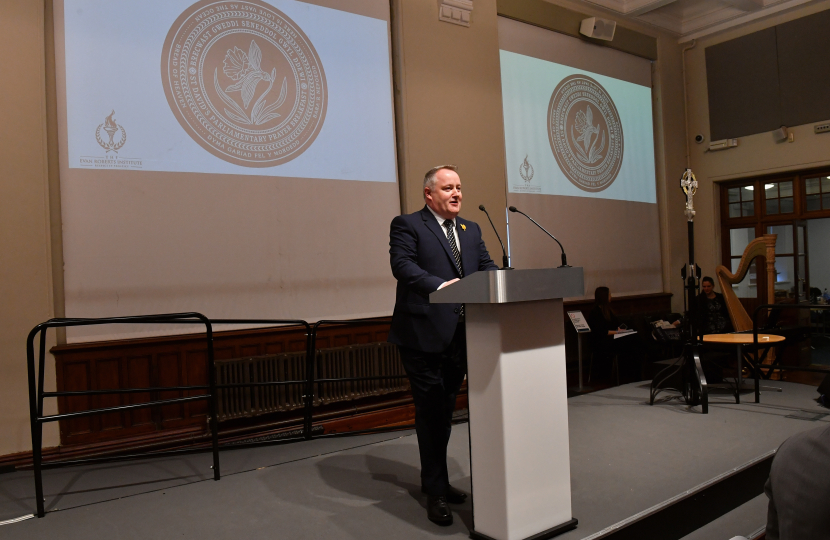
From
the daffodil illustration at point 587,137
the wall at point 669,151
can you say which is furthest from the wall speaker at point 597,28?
the wall at point 669,151

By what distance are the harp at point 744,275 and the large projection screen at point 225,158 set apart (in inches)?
128

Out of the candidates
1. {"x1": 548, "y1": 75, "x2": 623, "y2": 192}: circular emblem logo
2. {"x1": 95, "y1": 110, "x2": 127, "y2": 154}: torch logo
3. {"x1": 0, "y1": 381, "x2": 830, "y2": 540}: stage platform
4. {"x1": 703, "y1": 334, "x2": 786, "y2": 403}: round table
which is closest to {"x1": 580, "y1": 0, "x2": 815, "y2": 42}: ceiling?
{"x1": 548, "y1": 75, "x2": 623, "y2": 192}: circular emblem logo

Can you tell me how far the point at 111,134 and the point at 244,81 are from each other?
3.20ft

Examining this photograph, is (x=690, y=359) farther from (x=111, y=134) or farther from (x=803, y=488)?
→ (x=111, y=134)

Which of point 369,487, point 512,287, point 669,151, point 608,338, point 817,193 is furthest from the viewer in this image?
point 669,151

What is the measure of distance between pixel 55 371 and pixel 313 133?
232cm

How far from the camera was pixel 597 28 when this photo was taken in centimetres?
670

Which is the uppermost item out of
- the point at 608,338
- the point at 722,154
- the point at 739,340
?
the point at 722,154

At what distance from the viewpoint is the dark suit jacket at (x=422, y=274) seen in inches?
96.6

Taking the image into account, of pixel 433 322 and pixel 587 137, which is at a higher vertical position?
pixel 587 137

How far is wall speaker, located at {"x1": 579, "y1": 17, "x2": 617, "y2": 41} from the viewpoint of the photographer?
21.8 ft

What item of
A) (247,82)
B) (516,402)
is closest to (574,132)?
(247,82)

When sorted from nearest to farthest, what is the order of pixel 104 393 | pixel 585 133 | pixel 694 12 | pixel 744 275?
pixel 104 393, pixel 744 275, pixel 585 133, pixel 694 12

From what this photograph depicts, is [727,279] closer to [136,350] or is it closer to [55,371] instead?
[136,350]
